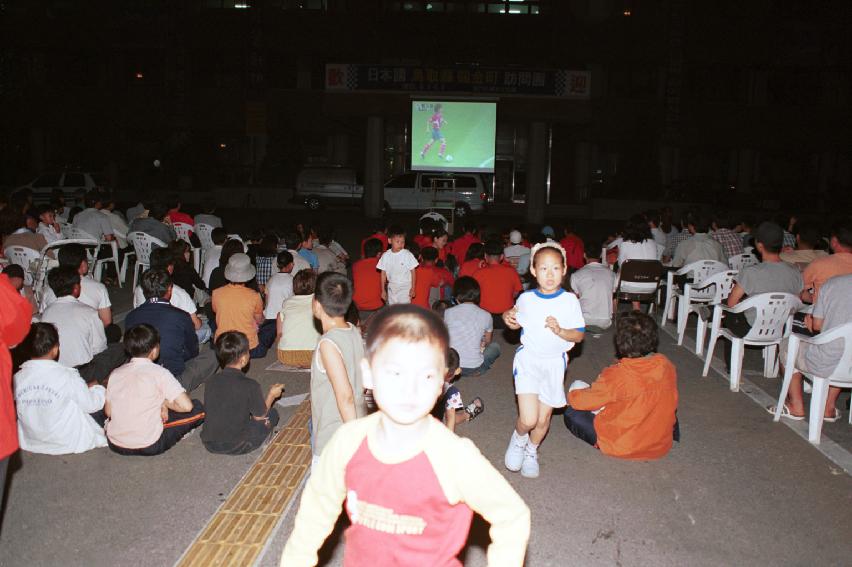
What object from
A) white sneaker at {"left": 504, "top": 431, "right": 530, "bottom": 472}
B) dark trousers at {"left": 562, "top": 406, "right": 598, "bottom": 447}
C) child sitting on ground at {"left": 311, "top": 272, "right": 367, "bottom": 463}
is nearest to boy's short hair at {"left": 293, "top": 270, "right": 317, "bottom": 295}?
dark trousers at {"left": 562, "top": 406, "right": 598, "bottom": 447}

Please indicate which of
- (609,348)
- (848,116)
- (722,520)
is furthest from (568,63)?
(722,520)

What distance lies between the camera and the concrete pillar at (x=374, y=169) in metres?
26.8

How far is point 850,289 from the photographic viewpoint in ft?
19.1

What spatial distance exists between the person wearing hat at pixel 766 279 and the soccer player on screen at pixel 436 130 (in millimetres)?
16861

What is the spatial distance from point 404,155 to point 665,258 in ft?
87.9

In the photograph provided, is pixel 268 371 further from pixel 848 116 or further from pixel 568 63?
pixel 848 116

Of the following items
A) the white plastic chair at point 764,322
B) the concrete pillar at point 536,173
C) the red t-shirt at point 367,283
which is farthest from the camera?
the concrete pillar at point 536,173

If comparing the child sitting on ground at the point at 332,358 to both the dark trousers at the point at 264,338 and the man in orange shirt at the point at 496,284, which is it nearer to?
the dark trousers at the point at 264,338

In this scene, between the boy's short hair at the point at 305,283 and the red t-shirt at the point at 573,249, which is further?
the red t-shirt at the point at 573,249

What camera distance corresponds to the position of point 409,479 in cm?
213

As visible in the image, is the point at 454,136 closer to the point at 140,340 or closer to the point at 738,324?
the point at 738,324

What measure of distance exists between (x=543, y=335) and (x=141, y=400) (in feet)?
9.31

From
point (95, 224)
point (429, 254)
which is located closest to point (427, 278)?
point (429, 254)

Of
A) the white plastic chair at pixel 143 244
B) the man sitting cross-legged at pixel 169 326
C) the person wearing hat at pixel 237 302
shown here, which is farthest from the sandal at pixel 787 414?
the white plastic chair at pixel 143 244
